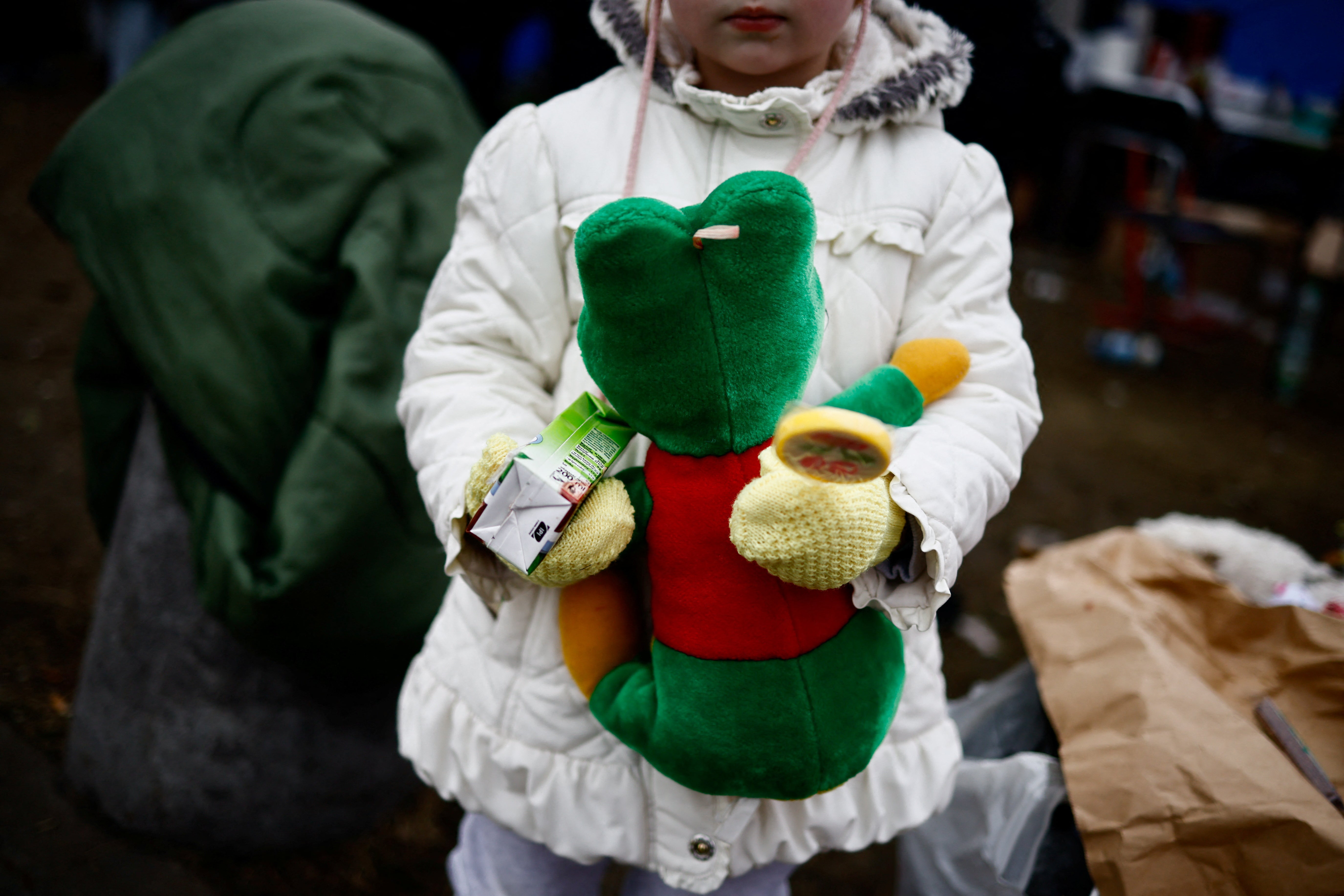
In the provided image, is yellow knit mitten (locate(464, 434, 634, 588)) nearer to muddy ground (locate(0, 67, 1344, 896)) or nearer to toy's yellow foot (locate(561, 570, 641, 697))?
toy's yellow foot (locate(561, 570, 641, 697))

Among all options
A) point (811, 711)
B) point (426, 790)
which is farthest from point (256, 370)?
point (811, 711)

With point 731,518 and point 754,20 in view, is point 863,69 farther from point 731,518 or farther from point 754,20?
point 731,518

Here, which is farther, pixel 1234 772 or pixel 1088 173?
pixel 1088 173

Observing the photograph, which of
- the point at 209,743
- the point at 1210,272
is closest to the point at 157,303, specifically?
the point at 209,743

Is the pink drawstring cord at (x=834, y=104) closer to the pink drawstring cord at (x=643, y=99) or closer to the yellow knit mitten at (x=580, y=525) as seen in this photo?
the pink drawstring cord at (x=643, y=99)

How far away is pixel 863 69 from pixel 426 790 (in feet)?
5.80

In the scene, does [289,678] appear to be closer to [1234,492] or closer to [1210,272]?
[1234,492]

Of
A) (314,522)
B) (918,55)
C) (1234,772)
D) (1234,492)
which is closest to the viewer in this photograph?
(918,55)

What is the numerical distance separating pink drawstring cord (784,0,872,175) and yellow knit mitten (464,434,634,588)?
1.41ft

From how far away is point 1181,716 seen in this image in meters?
1.37

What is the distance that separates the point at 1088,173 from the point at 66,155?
6395 mm

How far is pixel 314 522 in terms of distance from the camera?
1.62 m

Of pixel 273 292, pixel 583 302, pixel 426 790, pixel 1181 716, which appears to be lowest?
pixel 426 790

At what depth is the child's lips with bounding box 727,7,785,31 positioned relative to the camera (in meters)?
1.06
